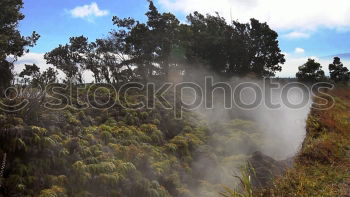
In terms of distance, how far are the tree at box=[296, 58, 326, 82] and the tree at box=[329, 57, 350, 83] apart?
318 inches

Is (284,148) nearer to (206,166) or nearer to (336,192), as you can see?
(206,166)

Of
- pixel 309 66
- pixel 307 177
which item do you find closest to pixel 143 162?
pixel 307 177

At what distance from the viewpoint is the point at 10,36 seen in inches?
669

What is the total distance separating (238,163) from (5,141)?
743 cm

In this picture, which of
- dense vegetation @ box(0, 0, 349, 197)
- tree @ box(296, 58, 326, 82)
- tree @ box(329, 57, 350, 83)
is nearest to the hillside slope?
dense vegetation @ box(0, 0, 349, 197)

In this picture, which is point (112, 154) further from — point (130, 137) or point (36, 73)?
point (36, 73)

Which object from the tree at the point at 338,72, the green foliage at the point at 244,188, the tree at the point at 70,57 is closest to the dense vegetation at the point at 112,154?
the green foliage at the point at 244,188

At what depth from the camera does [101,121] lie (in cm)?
1446

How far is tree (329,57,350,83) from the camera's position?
41469 millimetres

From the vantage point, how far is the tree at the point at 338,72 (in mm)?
41469

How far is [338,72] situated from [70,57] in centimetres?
3080

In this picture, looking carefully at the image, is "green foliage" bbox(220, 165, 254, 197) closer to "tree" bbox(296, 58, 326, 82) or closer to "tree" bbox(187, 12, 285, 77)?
"tree" bbox(187, 12, 285, 77)

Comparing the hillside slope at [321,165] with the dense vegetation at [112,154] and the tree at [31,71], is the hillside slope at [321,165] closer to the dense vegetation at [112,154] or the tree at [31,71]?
the dense vegetation at [112,154]

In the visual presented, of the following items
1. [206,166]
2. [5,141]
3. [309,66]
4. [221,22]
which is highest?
[221,22]
